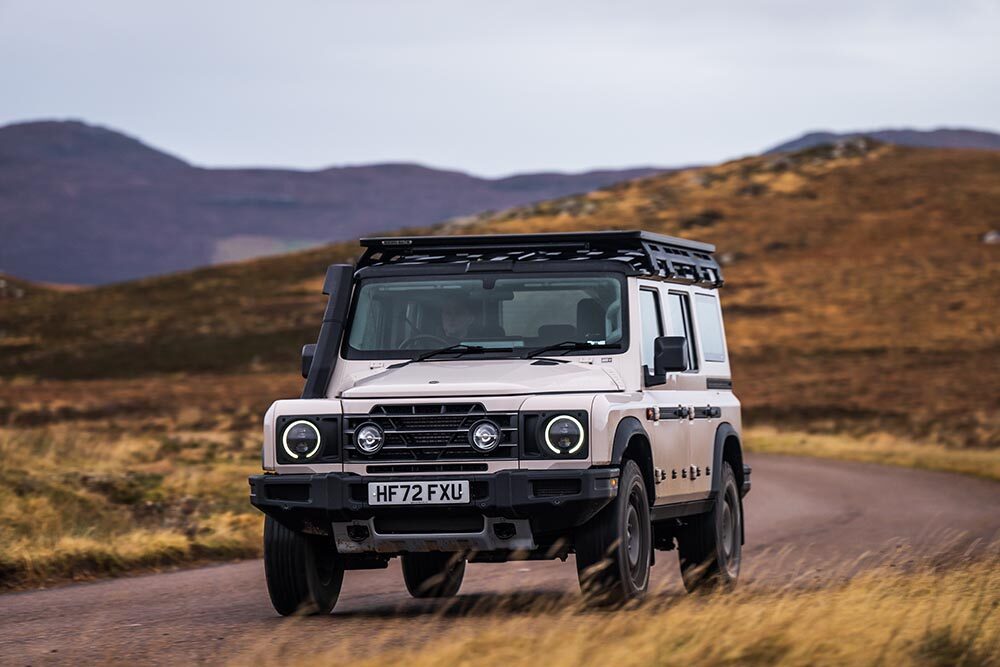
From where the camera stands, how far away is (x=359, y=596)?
12531 mm

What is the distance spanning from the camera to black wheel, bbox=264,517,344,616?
1036 cm

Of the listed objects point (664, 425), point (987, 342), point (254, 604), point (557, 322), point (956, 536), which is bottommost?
point (987, 342)

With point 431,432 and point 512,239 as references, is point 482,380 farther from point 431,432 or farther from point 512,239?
point 512,239

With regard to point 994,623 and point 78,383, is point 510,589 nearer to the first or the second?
point 994,623

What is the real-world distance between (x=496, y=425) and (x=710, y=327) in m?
4.01

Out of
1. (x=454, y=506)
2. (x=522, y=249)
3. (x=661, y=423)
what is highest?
(x=522, y=249)

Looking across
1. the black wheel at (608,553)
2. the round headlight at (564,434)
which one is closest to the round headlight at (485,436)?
the round headlight at (564,434)

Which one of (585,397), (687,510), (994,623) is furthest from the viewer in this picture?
(687,510)

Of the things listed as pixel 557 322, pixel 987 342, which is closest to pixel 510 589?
pixel 557 322

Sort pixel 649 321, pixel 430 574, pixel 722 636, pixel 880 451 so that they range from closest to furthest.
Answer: pixel 722 636 → pixel 649 321 → pixel 430 574 → pixel 880 451

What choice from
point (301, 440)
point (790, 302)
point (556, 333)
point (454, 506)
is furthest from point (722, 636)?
point (790, 302)

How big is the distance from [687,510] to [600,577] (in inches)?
77.7

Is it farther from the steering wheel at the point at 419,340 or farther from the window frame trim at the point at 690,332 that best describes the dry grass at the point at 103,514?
the window frame trim at the point at 690,332

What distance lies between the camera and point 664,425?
444 inches
